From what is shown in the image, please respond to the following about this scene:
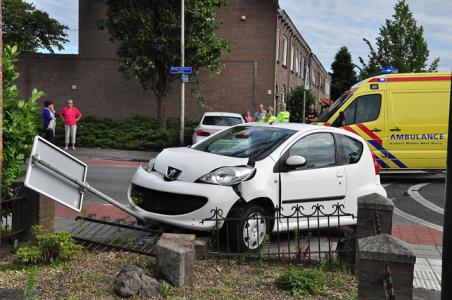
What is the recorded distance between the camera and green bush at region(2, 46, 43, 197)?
5105mm

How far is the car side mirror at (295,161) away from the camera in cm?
598

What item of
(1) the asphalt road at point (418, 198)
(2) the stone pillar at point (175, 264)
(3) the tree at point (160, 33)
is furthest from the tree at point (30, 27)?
(2) the stone pillar at point (175, 264)

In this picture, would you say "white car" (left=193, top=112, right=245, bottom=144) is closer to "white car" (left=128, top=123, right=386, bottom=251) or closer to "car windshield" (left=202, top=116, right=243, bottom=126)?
"car windshield" (left=202, top=116, right=243, bottom=126)

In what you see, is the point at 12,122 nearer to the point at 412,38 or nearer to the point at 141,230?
the point at 141,230

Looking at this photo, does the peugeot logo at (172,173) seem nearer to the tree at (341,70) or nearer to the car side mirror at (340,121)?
the car side mirror at (340,121)

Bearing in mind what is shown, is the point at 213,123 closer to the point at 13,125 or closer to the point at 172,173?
the point at 172,173

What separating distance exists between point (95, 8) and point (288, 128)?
2672 centimetres

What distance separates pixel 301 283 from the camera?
4383 mm

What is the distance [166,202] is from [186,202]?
252 millimetres

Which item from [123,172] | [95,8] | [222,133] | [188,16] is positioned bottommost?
[123,172]

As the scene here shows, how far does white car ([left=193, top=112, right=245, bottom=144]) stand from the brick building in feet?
32.3

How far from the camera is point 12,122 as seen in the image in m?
5.17

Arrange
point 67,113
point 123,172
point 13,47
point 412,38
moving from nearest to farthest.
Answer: point 13,47 < point 123,172 < point 67,113 < point 412,38

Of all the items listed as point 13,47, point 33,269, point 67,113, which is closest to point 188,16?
point 67,113
